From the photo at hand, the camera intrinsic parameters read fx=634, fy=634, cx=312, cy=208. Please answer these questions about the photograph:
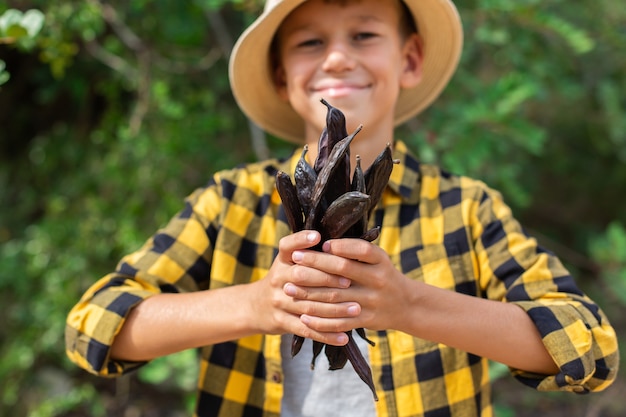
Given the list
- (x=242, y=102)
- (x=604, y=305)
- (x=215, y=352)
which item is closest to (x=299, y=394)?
(x=215, y=352)

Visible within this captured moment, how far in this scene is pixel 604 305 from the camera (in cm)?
422

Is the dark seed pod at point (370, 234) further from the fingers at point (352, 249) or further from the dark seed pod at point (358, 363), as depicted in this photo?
the dark seed pod at point (358, 363)

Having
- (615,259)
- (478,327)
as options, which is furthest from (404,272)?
(615,259)

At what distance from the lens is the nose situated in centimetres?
152

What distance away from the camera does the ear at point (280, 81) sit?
184cm

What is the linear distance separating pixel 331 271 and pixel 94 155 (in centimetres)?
239

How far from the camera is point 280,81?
6.12ft

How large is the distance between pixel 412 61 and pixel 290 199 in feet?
3.02

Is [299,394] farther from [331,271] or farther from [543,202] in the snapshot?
[543,202]

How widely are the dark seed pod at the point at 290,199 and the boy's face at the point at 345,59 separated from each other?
0.49 m

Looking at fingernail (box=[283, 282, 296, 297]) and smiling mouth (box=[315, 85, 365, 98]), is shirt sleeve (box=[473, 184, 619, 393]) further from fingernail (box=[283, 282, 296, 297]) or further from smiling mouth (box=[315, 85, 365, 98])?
fingernail (box=[283, 282, 296, 297])

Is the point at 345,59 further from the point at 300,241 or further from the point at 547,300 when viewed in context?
the point at 547,300

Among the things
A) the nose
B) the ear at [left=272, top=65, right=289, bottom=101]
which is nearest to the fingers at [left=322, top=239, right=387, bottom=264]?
the nose

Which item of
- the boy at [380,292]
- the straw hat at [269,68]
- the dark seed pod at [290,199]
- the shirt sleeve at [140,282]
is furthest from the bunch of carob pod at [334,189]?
the straw hat at [269,68]
